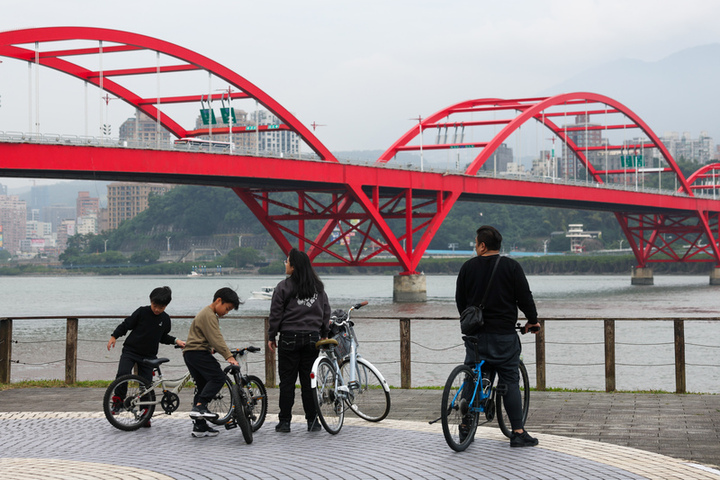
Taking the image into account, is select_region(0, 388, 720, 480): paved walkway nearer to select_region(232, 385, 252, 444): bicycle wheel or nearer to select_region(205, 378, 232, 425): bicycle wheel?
select_region(232, 385, 252, 444): bicycle wheel

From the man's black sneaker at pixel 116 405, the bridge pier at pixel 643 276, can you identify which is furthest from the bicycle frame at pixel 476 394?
the bridge pier at pixel 643 276

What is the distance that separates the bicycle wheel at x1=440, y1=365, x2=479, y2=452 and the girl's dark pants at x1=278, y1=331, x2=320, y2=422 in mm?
1523

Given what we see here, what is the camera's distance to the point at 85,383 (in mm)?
12898

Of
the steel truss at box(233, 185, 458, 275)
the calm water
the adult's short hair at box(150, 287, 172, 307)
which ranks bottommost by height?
the calm water

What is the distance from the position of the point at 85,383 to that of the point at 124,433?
4213mm

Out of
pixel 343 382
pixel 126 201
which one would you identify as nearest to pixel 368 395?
pixel 343 382

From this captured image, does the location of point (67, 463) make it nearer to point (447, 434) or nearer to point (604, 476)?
point (447, 434)

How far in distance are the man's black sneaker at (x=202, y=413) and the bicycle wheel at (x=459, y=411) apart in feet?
7.12

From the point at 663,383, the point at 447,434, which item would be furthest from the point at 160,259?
the point at 447,434

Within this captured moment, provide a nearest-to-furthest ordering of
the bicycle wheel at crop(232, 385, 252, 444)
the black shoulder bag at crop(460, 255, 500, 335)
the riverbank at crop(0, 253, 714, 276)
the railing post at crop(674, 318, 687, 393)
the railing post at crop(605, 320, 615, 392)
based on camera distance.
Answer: the black shoulder bag at crop(460, 255, 500, 335) < the bicycle wheel at crop(232, 385, 252, 444) < the railing post at crop(674, 318, 687, 393) < the railing post at crop(605, 320, 615, 392) < the riverbank at crop(0, 253, 714, 276)

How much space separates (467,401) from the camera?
26.4 ft

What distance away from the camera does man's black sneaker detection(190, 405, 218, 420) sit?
8.55 meters

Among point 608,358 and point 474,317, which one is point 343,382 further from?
point 608,358

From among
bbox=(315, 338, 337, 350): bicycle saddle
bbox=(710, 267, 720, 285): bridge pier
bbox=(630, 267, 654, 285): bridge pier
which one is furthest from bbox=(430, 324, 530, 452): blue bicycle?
bbox=(710, 267, 720, 285): bridge pier
